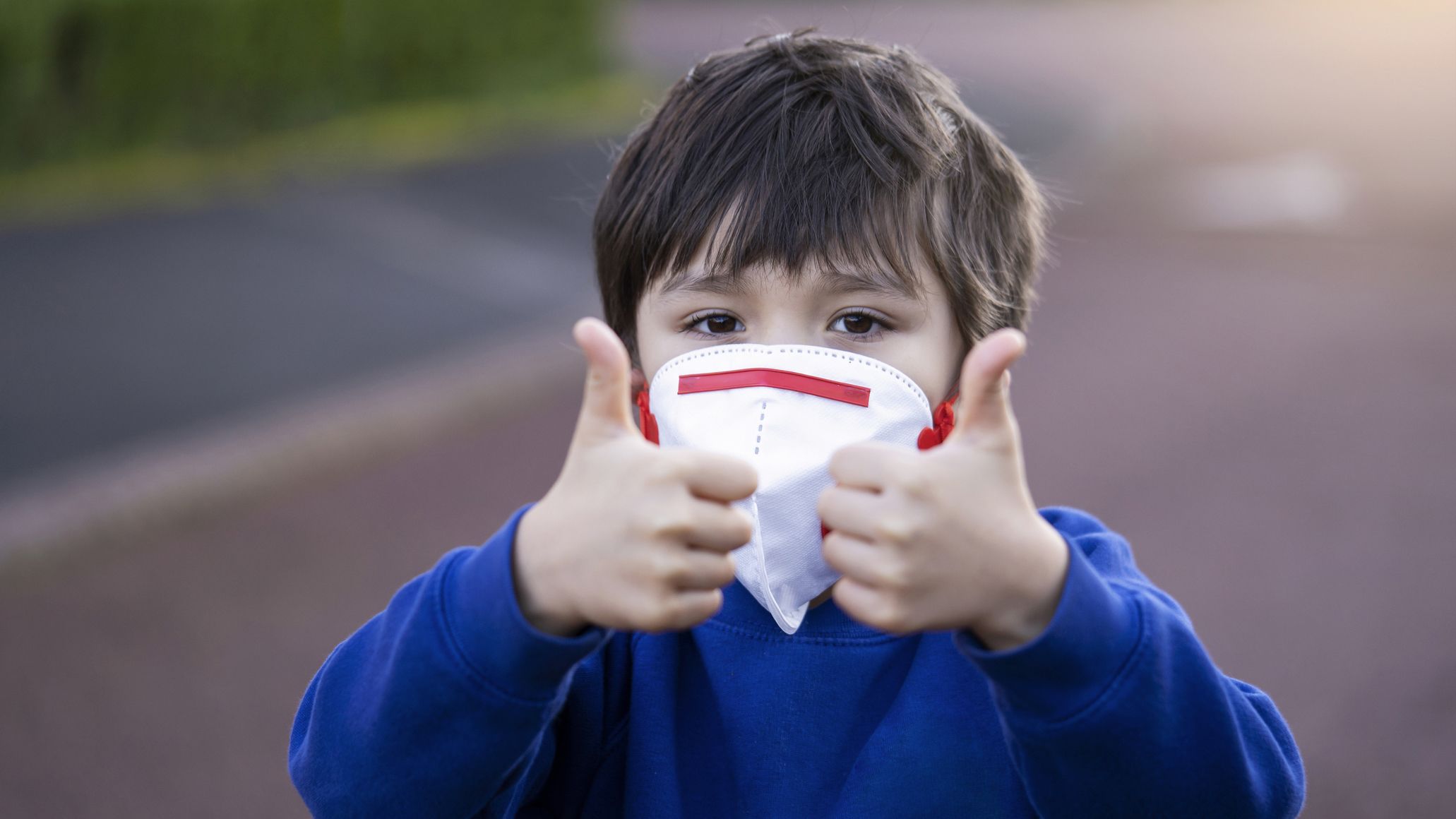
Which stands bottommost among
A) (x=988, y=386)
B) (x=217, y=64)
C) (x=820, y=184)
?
(x=988, y=386)

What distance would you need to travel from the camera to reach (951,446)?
1.26 metres

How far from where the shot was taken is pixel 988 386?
1242mm

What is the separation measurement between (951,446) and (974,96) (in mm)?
12850

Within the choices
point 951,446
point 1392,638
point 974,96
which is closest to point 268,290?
point 1392,638

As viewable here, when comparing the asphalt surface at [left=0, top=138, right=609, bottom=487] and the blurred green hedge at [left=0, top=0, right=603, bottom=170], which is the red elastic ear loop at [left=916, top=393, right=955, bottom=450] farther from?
the blurred green hedge at [left=0, top=0, right=603, bottom=170]

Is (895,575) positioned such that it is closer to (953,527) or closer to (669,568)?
(953,527)

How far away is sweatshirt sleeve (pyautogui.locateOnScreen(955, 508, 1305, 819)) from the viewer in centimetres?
129

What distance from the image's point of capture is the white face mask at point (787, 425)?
5.15 ft

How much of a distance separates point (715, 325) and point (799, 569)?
36 cm

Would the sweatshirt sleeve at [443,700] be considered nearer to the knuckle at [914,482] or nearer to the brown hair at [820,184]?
the knuckle at [914,482]

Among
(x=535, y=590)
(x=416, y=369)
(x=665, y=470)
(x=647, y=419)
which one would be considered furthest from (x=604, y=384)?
(x=416, y=369)

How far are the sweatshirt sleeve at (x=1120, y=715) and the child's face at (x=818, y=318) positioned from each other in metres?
0.43

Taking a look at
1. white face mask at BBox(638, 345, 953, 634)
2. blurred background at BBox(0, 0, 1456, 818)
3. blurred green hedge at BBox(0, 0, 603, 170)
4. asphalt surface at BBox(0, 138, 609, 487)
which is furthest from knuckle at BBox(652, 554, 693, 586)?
blurred green hedge at BBox(0, 0, 603, 170)

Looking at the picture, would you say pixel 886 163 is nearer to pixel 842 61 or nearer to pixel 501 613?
pixel 842 61
